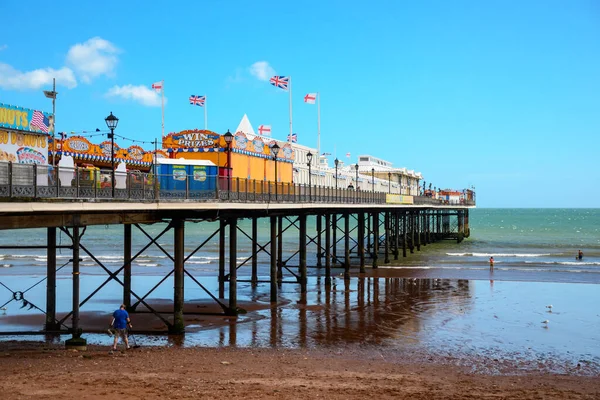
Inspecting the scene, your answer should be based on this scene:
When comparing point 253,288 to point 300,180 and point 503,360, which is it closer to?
point 300,180

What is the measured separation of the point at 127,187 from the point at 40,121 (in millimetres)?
2685

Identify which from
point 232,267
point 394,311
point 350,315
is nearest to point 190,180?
point 232,267

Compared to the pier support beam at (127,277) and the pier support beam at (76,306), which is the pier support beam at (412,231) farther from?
the pier support beam at (76,306)

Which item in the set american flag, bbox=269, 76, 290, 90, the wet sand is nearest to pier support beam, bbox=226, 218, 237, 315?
the wet sand

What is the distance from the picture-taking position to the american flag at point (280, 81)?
44250 mm

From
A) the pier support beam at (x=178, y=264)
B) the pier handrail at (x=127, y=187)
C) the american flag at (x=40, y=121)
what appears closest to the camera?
the pier handrail at (x=127, y=187)

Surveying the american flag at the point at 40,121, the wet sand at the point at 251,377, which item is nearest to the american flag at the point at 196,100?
the american flag at the point at 40,121

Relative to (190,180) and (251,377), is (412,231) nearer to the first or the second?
(190,180)

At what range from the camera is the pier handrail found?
43.2ft

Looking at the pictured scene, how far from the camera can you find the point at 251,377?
50.0 ft

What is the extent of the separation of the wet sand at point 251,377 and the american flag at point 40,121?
204 inches

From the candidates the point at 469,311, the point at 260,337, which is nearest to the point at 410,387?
the point at 260,337

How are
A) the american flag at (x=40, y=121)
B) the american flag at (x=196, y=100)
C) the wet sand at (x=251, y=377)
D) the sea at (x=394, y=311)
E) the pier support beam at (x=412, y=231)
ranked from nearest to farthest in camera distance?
the wet sand at (x=251, y=377), the american flag at (x=40, y=121), the sea at (x=394, y=311), the american flag at (x=196, y=100), the pier support beam at (x=412, y=231)

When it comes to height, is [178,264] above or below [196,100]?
below
